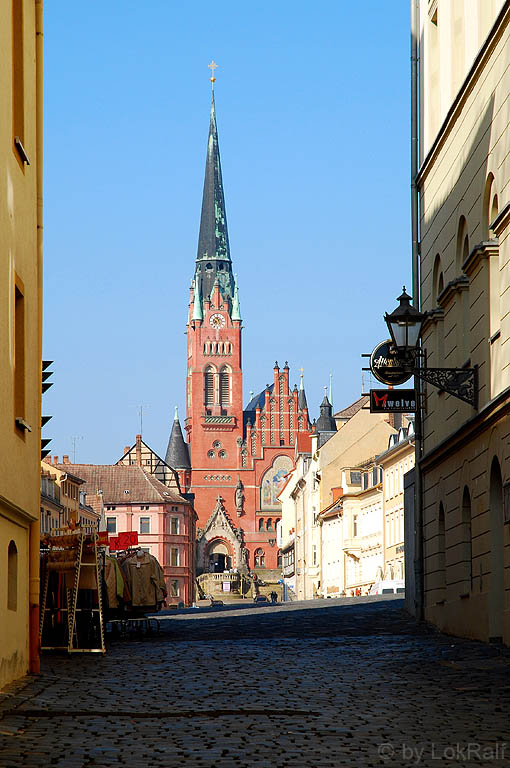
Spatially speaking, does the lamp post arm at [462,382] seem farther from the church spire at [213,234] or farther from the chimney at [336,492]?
the church spire at [213,234]

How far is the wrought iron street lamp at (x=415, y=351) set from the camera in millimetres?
18688

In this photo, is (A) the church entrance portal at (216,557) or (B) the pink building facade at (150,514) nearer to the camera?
(B) the pink building facade at (150,514)

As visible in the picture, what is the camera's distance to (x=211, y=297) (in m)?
173

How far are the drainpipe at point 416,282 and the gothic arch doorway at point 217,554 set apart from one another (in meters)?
127

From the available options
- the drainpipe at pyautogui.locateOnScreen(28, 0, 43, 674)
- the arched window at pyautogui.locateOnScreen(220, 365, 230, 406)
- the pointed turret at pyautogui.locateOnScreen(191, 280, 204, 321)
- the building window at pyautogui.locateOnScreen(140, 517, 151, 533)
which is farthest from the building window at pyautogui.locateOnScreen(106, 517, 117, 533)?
the drainpipe at pyautogui.locateOnScreen(28, 0, 43, 674)

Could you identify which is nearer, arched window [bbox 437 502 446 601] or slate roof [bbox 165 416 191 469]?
arched window [bbox 437 502 446 601]

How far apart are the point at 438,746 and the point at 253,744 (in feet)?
4.12

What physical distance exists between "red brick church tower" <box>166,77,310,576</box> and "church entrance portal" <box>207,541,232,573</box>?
0.64 feet

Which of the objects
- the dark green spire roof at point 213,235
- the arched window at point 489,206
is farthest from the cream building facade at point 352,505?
the dark green spire roof at point 213,235

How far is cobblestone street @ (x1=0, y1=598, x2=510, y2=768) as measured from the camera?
8664mm

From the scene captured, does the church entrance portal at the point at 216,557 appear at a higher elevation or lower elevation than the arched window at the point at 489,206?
lower

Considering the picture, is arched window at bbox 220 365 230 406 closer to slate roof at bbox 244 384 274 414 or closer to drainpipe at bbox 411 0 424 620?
slate roof at bbox 244 384 274 414

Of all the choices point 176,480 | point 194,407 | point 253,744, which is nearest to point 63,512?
point 176,480

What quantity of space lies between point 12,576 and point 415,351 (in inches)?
293
